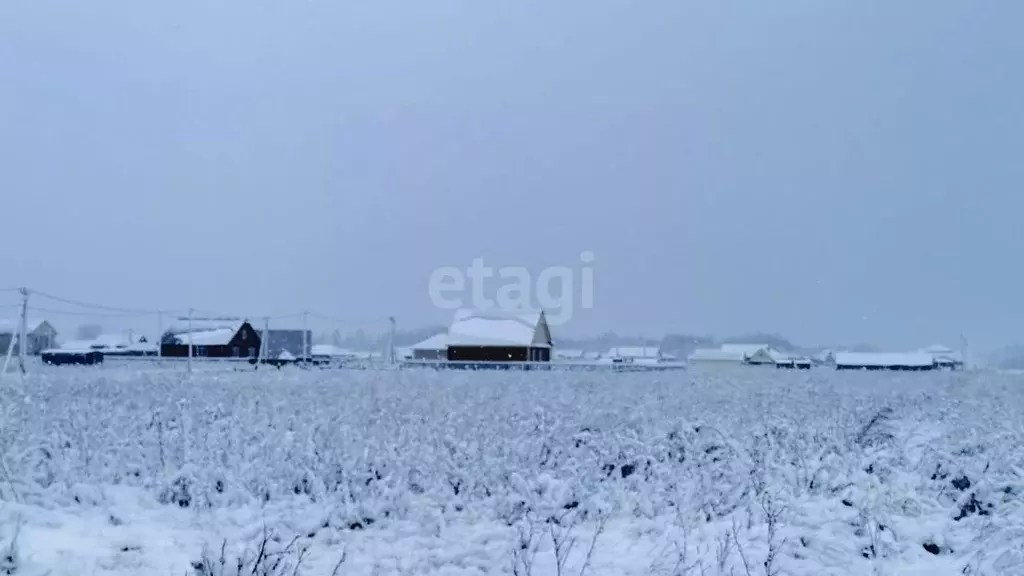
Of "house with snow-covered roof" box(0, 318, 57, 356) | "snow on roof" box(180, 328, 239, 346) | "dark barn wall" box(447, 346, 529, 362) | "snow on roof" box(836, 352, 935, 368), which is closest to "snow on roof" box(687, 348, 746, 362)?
"snow on roof" box(836, 352, 935, 368)

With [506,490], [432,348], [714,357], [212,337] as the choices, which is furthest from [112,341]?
[506,490]

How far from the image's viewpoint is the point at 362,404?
1323 centimetres

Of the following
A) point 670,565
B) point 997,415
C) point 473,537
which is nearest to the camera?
point 670,565

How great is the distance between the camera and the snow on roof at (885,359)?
57344 millimetres

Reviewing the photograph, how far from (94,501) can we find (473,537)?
3.88m

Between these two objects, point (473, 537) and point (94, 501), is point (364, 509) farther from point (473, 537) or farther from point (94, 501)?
point (94, 501)

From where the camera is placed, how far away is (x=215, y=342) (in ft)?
173

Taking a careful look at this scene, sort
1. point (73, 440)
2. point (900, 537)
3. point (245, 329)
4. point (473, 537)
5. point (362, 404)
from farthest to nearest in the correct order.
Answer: point (245, 329) < point (362, 404) < point (73, 440) < point (473, 537) < point (900, 537)

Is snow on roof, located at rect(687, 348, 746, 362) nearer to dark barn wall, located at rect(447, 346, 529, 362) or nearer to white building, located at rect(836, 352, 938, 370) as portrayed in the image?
white building, located at rect(836, 352, 938, 370)

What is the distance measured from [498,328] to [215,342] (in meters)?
19.5

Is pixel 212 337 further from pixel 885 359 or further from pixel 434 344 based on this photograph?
pixel 885 359

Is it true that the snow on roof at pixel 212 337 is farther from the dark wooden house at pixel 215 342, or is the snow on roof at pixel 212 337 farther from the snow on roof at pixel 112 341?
the snow on roof at pixel 112 341

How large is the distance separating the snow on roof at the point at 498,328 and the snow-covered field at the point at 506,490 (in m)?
33.7

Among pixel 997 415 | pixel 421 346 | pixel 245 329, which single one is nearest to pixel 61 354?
pixel 245 329
